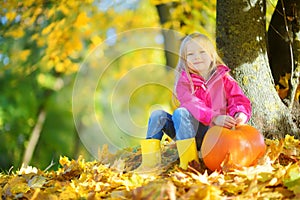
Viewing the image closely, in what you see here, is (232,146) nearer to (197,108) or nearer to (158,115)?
(197,108)

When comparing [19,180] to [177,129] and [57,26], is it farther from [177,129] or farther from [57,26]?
[57,26]

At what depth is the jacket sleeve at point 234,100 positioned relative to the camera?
95.6 inches

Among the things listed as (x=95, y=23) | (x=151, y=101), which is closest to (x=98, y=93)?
(x=151, y=101)

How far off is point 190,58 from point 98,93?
6.55m

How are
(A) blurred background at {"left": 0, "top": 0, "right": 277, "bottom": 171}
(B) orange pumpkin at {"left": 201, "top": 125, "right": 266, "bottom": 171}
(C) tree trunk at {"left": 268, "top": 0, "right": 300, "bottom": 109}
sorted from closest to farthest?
1. (B) orange pumpkin at {"left": 201, "top": 125, "right": 266, "bottom": 171}
2. (C) tree trunk at {"left": 268, "top": 0, "right": 300, "bottom": 109}
3. (A) blurred background at {"left": 0, "top": 0, "right": 277, "bottom": 171}

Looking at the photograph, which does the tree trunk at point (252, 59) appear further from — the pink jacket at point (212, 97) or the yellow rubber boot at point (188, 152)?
the yellow rubber boot at point (188, 152)

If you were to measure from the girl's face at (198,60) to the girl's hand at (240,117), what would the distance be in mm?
301

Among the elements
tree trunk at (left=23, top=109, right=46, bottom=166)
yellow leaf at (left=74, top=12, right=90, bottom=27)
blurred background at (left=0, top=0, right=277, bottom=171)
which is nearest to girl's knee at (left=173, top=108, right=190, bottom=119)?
blurred background at (left=0, top=0, right=277, bottom=171)

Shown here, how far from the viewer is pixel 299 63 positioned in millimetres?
3439

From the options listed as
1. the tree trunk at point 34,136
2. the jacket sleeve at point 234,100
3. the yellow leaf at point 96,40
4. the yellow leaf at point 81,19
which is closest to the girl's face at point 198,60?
the jacket sleeve at point 234,100

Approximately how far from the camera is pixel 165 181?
75.0 inches

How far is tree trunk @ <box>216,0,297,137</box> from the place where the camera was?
3.01 metres

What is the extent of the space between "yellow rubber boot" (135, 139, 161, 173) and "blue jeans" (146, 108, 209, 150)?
41mm

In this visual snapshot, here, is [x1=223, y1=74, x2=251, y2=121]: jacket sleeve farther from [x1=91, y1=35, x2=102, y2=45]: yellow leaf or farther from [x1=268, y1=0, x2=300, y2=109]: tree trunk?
[x1=91, y1=35, x2=102, y2=45]: yellow leaf
